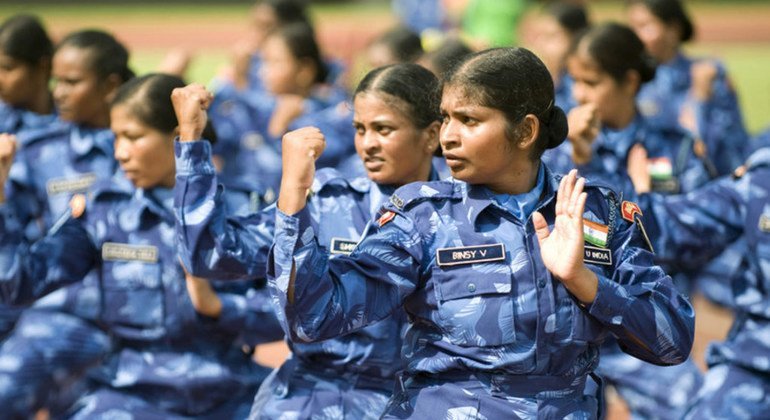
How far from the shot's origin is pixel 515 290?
3.62m

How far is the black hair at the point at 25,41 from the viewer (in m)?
6.51

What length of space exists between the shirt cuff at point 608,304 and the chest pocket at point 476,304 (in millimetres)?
231

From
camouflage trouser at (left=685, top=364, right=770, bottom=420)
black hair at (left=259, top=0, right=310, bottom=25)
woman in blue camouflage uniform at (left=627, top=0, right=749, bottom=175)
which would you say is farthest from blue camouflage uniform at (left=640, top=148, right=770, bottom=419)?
black hair at (left=259, top=0, right=310, bottom=25)

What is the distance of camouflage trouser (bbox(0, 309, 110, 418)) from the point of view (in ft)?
18.6

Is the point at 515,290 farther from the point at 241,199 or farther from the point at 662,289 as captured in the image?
the point at 241,199

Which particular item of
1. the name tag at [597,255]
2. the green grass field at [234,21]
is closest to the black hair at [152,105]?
the name tag at [597,255]

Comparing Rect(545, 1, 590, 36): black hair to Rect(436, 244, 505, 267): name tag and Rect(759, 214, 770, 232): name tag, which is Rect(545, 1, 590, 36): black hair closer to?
Rect(759, 214, 770, 232): name tag

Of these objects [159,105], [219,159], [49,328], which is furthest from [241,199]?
[219,159]

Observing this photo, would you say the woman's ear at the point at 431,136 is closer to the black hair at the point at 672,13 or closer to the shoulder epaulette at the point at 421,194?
the shoulder epaulette at the point at 421,194

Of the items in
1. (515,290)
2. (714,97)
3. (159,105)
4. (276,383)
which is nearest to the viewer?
(515,290)

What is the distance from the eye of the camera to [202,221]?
161 inches

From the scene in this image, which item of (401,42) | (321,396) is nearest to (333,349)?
(321,396)

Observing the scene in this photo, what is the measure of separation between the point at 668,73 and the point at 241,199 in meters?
5.17

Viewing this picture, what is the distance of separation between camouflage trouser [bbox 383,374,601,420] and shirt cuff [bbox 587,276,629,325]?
0.79ft
